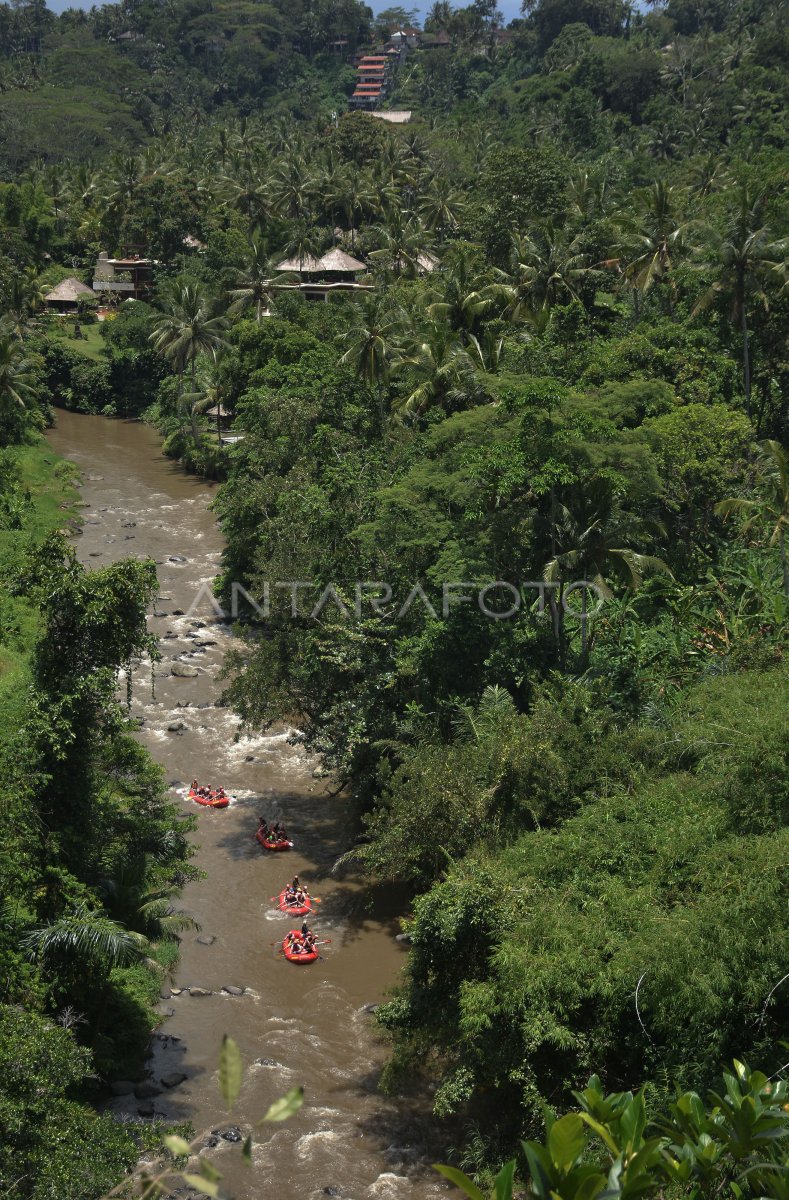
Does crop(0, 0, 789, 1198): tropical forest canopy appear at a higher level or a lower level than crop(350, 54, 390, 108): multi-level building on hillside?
lower

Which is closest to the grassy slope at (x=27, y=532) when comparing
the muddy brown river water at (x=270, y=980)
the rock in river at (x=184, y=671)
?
the muddy brown river water at (x=270, y=980)

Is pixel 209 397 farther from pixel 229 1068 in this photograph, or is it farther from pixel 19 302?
pixel 229 1068

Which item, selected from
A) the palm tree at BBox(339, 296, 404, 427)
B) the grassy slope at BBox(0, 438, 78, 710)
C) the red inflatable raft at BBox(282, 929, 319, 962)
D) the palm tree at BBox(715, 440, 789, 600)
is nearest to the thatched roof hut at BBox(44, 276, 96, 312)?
the grassy slope at BBox(0, 438, 78, 710)

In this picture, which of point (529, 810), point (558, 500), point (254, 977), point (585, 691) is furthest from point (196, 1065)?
point (558, 500)

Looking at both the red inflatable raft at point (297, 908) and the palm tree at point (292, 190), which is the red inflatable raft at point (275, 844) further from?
the palm tree at point (292, 190)

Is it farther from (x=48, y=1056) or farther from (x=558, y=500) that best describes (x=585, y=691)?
(x=48, y=1056)

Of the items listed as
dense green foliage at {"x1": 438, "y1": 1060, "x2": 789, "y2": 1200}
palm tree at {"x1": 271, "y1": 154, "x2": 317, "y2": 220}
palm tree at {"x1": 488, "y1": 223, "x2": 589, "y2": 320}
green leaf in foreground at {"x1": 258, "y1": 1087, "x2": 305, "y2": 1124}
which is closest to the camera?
green leaf in foreground at {"x1": 258, "y1": 1087, "x2": 305, "y2": 1124}

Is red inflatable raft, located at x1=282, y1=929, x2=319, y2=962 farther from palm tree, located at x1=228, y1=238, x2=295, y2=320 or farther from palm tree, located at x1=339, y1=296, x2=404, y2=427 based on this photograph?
palm tree, located at x1=228, y1=238, x2=295, y2=320
